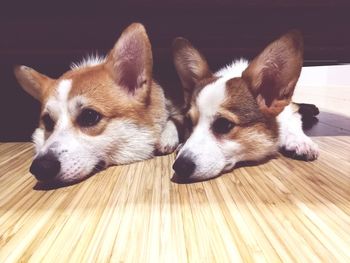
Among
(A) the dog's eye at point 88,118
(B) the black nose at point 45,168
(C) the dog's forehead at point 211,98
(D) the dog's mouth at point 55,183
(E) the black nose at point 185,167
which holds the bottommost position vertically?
(D) the dog's mouth at point 55,183

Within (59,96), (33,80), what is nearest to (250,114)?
(59,96)

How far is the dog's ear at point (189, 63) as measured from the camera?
186 centimetres

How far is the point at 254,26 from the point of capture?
80.0 inches

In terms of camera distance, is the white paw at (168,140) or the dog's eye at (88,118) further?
the white paw at (168,140)

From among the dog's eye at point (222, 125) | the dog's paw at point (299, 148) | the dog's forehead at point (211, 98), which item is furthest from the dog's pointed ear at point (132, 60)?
the dog's paw at point (299, 148)

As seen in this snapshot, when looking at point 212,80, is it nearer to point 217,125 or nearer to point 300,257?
point 217,125

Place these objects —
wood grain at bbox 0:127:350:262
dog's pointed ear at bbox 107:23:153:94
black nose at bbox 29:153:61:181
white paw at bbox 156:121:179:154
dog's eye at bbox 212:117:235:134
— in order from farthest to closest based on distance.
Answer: white paw at bbox 156:121:179:154 → dog's pointed ear at bbox 107:23:153:94 → dog's eye at bbox 212:117:235:134 → black nose at bbox 29:153:61:181 → wood grain at bbox 0:127:350:262

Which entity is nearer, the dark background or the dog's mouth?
the dog's mouth

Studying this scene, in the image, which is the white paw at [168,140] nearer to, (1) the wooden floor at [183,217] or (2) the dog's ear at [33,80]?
(1) the wooden floor at [183,217]

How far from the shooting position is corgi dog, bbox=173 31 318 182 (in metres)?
1.53

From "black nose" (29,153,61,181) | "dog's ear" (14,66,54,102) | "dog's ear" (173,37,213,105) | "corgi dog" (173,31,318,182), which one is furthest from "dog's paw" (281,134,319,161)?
"dog's ear" (14,66,54,102)

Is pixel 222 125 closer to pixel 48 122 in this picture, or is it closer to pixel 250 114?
pixel 250 114

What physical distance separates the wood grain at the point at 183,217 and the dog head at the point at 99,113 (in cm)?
12

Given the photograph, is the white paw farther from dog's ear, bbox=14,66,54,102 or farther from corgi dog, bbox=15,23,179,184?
dog's ear, bbox=14,66,54,102
